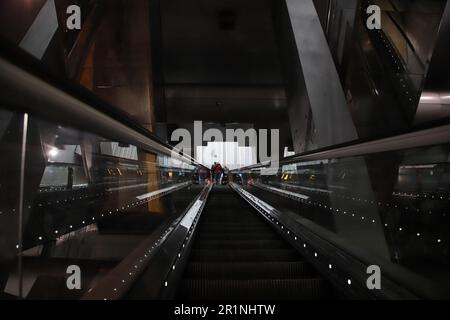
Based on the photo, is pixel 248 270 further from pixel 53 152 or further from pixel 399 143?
pixel 53 152

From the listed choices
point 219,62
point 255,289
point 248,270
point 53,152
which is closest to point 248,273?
point 248,270

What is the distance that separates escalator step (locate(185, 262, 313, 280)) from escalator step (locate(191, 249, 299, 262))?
0.49m

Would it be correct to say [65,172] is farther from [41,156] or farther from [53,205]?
[41,156]

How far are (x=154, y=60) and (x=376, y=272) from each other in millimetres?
10478

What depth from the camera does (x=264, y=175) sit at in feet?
35.0

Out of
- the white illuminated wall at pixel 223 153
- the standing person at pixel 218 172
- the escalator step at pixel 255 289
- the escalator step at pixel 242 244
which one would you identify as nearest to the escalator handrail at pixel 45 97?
the escalator step at pixel 255 289

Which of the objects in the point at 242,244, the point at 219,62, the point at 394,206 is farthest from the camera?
the point at 219,62

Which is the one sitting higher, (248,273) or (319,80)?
(319,80)

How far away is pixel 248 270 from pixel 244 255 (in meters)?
0.61

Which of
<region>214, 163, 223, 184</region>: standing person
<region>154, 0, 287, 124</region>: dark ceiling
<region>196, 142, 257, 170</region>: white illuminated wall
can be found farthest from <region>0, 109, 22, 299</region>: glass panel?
<region>196, 142, 257, 170</region>: white illuminated wall

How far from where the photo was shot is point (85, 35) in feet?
26.3

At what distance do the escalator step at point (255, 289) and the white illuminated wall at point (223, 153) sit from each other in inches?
1059

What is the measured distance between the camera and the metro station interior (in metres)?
1.58

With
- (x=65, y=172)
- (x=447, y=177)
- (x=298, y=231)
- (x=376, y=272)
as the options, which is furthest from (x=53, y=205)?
(x=298, y=231)
